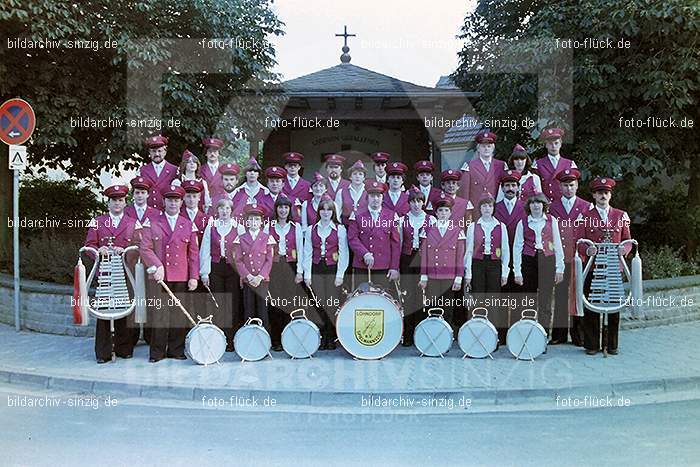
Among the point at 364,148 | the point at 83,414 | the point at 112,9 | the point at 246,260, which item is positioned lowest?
the point at 83,414

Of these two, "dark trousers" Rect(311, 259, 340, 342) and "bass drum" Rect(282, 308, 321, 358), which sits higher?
"dark trousers" Rect(311, 259, 340, 342)

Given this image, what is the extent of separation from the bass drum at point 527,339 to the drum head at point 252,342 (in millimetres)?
2814

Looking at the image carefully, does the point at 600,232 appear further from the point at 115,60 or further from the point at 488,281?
the point at 115,60

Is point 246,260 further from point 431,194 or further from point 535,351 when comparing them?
point 535,351

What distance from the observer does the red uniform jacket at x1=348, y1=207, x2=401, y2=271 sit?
8656 mm

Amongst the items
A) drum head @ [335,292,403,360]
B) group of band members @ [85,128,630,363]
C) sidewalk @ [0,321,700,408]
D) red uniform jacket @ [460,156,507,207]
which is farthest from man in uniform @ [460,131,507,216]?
drum head @ [335,292,403,360]

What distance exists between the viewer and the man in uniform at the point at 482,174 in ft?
31.1

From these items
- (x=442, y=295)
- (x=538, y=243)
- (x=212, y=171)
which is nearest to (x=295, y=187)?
(x=212, y=171)

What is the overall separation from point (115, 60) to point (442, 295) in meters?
6.02

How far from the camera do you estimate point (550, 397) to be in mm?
7000

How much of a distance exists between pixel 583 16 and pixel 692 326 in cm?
494

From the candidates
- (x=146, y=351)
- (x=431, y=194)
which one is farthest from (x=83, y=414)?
(x=431, y=194)

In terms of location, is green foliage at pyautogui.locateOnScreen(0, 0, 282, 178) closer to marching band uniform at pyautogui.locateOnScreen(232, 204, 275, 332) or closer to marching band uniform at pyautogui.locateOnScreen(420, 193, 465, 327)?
marching band uniform at pyautogui.locateOnScreen(232, 204, 275, 332)

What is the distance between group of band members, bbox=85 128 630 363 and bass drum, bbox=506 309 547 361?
23.6 inches
